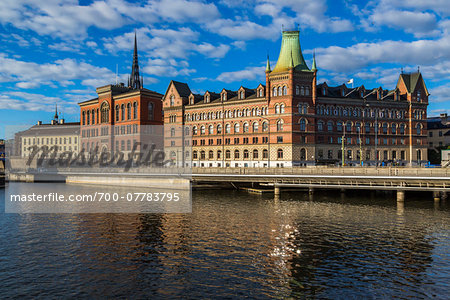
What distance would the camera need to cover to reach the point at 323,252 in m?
28.9

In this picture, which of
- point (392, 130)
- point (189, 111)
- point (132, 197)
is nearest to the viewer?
point (132, 197)

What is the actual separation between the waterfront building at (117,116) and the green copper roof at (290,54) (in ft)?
145

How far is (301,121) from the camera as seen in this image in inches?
3497

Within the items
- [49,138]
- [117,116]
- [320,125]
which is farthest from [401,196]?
[49,138]

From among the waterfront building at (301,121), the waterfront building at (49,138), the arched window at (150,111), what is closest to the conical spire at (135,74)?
the waterfront building at (49,138)

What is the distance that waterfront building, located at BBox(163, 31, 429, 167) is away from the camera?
88.9 metres

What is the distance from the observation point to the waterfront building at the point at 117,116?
11450 centimetres

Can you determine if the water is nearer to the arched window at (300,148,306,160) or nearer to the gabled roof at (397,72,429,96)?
the arched window at (300,148,306,160)

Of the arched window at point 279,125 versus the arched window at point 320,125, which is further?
the arched window at point 320,125

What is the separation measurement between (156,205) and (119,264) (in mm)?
28857

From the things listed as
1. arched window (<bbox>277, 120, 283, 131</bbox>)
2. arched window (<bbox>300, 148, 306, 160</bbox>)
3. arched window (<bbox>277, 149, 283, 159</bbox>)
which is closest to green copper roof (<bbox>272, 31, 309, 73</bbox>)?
arched window (<bbox>277, 120, 283, 131</bbox>)

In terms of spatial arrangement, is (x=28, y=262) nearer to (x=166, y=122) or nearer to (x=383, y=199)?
(x=383, y=199)

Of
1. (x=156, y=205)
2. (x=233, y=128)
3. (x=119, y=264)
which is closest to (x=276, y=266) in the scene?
(x=119, y=264)

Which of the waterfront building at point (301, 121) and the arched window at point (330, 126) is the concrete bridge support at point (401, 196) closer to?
the waterfront building at point (301, 121)
